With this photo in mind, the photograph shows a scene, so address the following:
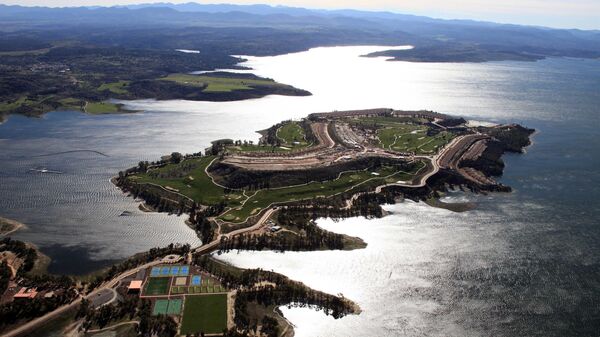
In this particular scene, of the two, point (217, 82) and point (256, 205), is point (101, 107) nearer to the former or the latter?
point (217, 82)

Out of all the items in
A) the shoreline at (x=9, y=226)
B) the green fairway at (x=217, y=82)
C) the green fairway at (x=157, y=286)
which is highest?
the green fairway at (x=217, y=82)

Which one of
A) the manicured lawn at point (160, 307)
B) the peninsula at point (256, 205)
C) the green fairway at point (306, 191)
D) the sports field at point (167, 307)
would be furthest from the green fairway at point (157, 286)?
the green fairway at point (306, 191)

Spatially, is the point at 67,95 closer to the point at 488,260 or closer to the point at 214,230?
the point at 214,230

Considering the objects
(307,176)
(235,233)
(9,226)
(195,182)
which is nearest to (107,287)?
(235,233)

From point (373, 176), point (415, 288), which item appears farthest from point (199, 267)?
point (373, 176)

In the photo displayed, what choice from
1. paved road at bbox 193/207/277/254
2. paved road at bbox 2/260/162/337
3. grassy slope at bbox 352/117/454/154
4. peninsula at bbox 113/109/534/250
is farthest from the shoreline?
grassy slope at bbox 352/117/454/154

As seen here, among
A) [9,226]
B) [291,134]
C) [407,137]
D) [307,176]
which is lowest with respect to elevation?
[9,226]

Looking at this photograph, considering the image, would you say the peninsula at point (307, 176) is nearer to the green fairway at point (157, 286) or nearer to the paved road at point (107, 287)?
the paved road at point (107, 287)
